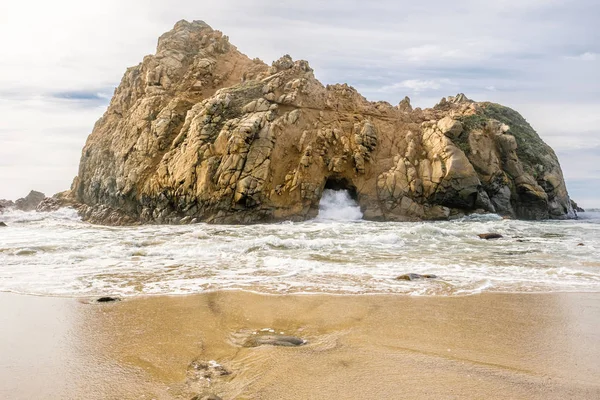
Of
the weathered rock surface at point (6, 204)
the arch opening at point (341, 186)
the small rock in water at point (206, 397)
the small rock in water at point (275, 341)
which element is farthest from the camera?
the weathered rock surface at point (6, 204)

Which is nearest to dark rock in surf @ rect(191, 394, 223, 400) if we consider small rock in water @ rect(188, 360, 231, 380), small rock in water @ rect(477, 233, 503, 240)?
small rock in water @ rect(188, 360, 231, 380)

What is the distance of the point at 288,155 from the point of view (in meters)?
24.8

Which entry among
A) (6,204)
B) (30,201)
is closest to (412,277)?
(30,201)

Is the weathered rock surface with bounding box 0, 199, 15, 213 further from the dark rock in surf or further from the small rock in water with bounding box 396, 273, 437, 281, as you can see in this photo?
the dark rock in surf

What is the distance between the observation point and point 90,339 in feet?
17.3

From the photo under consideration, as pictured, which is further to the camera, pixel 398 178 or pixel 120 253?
pixel 398 178

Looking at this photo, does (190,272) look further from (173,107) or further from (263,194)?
(173,107)

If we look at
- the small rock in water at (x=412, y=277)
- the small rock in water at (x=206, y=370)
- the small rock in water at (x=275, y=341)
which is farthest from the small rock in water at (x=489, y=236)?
the small rock in water at (x=206, y=370)

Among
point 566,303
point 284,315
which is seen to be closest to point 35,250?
point 284,315

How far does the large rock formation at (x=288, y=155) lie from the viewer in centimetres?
2355

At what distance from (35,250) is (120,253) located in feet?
8.29

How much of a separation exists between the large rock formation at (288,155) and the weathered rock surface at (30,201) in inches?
326

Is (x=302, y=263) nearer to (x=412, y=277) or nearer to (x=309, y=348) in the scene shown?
(x=412, y=277)

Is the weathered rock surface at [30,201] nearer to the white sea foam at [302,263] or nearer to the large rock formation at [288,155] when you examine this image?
the large rock formation at [288,155]
